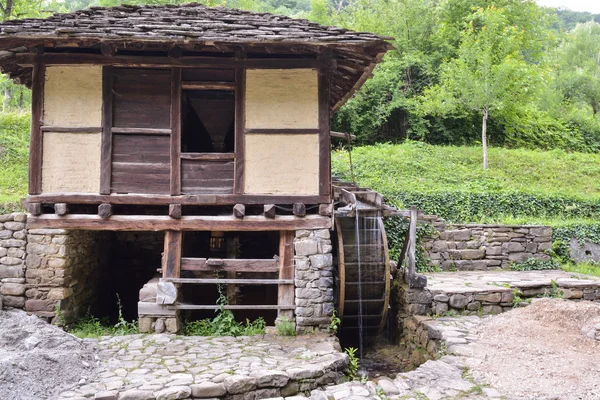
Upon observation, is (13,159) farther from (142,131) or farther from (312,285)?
(312,285)

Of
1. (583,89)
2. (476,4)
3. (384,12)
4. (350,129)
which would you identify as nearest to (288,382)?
(350,129)

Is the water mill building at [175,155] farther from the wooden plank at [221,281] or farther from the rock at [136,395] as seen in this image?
the rock at [136,395]

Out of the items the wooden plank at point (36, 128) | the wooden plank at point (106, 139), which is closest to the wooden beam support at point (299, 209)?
the wooden plank at point (106, 139)

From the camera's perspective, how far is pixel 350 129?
61.0ft

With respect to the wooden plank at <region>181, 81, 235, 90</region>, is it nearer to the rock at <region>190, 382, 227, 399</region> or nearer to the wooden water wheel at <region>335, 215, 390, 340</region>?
the wooden water wheel at <region>335, 215, 390, 340</region>

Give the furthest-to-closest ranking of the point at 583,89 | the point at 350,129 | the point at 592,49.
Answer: the point at 592,49 → the point at 583,89 → the point at 350,129

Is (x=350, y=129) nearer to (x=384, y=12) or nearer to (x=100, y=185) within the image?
(x=384, y=12)

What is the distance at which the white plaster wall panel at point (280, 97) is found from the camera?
269 inches

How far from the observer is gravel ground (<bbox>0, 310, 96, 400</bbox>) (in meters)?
4.49

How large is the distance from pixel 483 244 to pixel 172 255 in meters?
7.50

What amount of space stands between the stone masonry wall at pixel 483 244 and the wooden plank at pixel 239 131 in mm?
5411

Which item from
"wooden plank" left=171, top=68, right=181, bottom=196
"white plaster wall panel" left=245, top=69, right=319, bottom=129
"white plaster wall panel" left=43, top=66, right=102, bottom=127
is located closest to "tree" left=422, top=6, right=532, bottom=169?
"white plaster wall panel" left=245, top=69, right=319, bottom=129

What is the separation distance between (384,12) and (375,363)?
64.0ft

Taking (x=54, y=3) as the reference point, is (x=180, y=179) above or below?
below
